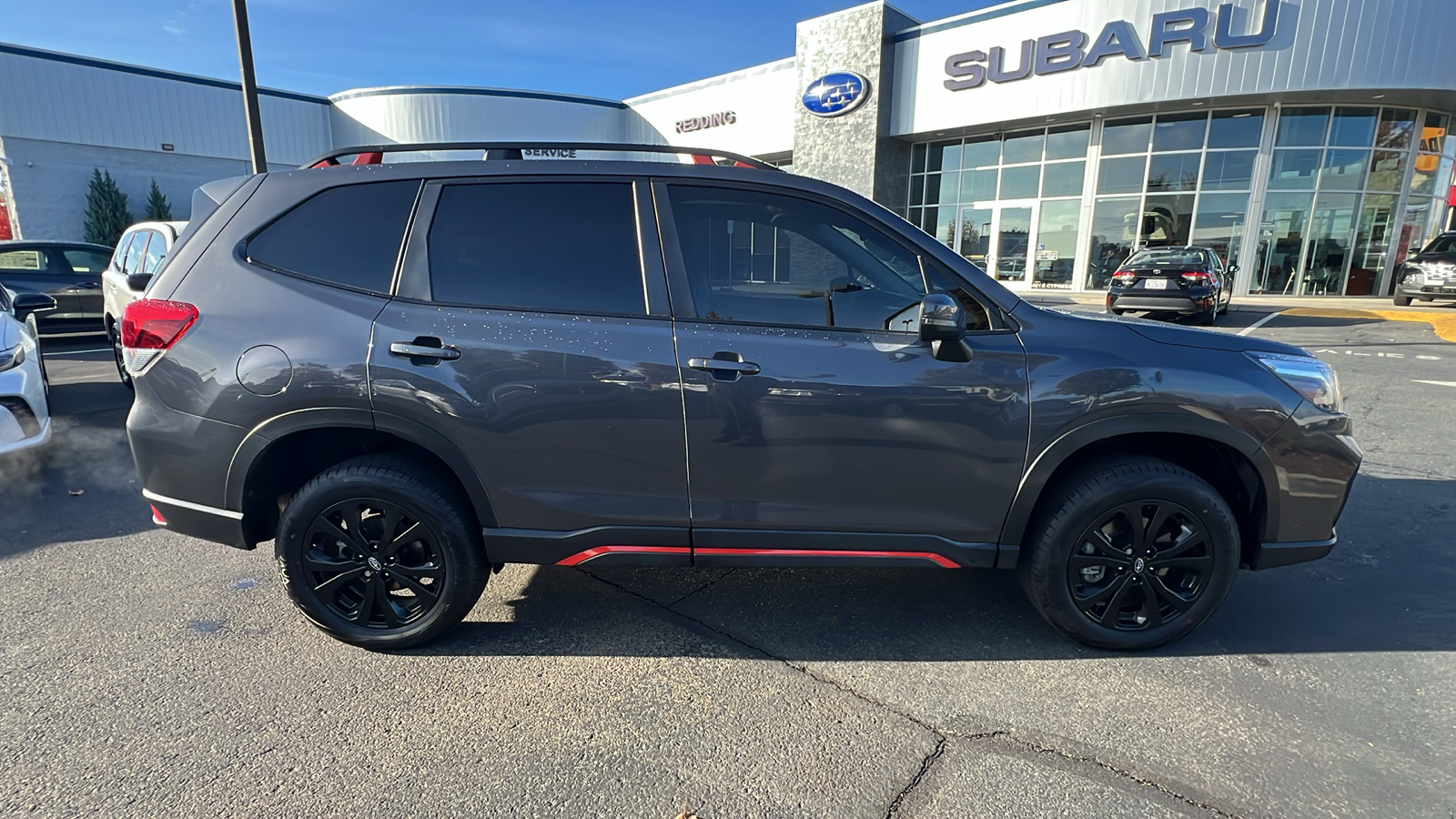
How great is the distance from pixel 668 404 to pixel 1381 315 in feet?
63.3

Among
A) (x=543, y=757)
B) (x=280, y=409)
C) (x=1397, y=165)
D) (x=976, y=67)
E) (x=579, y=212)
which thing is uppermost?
(x=976, y=67)

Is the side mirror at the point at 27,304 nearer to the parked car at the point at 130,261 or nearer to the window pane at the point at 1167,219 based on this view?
the parked car at the point at 130,261

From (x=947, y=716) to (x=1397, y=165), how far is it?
24.0 m

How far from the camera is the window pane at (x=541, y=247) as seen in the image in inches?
107

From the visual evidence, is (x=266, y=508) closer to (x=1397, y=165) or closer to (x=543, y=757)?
(x=543, y=757)

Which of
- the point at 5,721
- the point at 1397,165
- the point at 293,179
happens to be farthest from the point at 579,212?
the point at 1397,165

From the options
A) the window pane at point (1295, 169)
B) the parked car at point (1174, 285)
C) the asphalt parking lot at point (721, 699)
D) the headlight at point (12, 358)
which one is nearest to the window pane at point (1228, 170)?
the window pane at point (1295, 169)

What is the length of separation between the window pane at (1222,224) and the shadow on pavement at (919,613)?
18200 millimetres

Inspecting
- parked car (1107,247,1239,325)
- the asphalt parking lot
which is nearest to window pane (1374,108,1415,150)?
parked car (1107,247,1239,325)

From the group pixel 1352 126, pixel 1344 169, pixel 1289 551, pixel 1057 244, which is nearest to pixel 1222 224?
pixel 1344 169

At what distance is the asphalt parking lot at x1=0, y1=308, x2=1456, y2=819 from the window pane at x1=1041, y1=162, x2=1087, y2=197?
19.0 metres

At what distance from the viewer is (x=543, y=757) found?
7.55ft

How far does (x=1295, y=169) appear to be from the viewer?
Result: 18125 millimetres

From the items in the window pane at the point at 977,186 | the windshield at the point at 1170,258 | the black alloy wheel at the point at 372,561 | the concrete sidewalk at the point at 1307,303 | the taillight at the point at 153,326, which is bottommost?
the black alloy wheel at the point at 372,561
